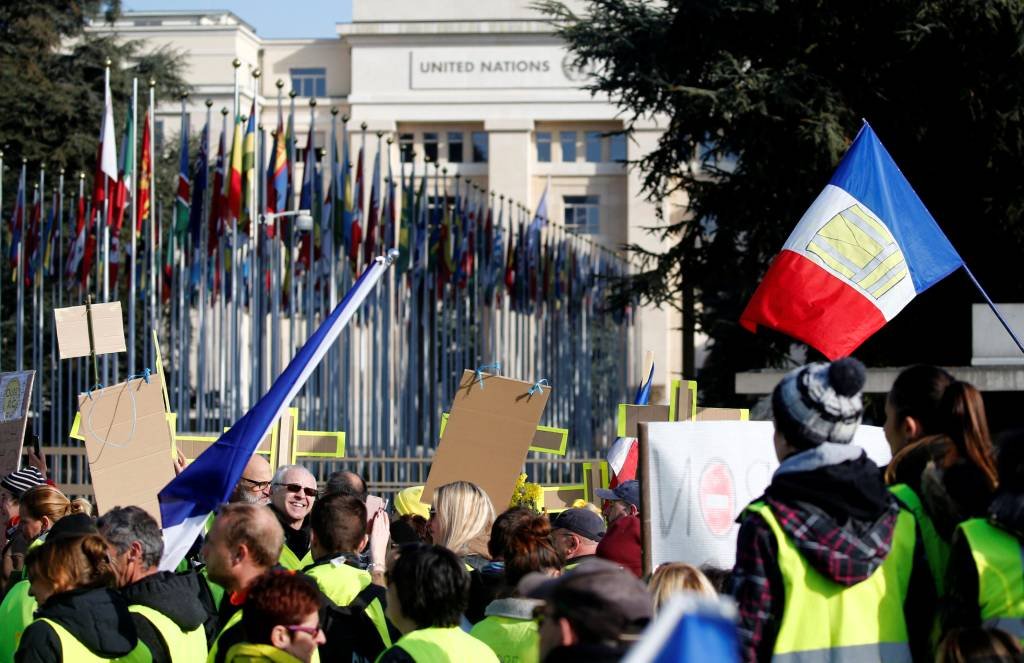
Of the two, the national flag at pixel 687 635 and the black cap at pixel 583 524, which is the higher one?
the national flag at pixel 687 635

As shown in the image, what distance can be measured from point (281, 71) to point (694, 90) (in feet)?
150

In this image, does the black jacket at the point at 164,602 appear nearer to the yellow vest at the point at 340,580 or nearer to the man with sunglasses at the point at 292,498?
the yellow vest at the point at 340,580

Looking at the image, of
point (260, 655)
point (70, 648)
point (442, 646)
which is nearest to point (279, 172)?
point (70, 648)

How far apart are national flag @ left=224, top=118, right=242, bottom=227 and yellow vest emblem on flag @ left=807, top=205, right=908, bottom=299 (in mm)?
12683

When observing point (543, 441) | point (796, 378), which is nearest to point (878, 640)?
point (796, 378)

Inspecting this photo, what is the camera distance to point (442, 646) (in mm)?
3979

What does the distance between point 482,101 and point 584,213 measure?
6203 millimetres

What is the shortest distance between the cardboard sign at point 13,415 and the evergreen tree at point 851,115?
12.2m

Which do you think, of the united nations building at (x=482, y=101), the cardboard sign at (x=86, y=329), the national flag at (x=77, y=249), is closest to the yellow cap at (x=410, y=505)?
the cardboard sign at (x=86, y=329)

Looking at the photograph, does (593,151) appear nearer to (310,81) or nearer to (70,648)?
(310,81)

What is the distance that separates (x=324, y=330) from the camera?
512 centimetres

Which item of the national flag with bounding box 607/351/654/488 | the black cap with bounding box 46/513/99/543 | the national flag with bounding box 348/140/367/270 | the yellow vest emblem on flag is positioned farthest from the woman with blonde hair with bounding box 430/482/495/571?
the national flag with bounding box 348/140/367/270

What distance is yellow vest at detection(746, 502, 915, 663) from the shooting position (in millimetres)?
3506

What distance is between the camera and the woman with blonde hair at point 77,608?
4.12m
